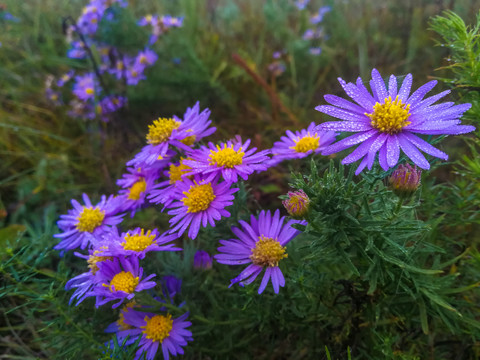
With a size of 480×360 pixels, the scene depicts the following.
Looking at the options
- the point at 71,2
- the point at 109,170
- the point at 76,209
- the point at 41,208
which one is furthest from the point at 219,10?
the point at 76,209

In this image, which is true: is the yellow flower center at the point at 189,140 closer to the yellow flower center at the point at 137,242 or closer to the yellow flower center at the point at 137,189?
the yellow flower center at the point at 137,189

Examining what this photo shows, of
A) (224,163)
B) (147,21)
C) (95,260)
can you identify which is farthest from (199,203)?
(147,21)

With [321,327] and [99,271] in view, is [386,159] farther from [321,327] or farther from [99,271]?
[99,271]

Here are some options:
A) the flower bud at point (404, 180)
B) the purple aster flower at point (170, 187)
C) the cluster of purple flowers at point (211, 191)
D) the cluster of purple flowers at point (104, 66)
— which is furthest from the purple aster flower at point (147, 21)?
the flower bud at point (404, 180)

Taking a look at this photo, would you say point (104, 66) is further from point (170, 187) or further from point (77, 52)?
point (170, 187)

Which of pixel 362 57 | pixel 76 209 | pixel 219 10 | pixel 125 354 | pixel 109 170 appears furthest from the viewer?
pixel 219 10
